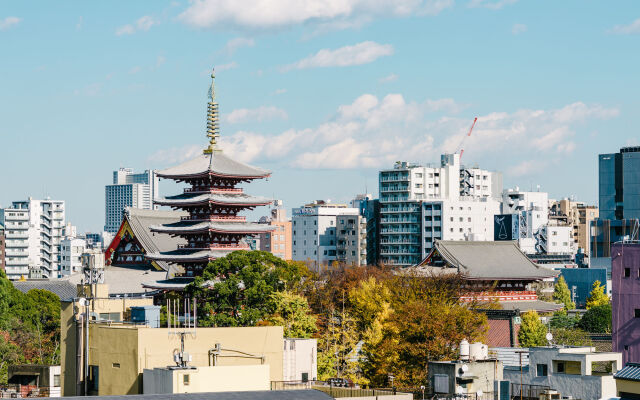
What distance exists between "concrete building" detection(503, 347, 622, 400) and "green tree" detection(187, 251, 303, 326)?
1349 inches

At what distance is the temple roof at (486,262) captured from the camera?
119 m

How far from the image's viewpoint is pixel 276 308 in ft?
269

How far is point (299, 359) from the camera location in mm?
51594

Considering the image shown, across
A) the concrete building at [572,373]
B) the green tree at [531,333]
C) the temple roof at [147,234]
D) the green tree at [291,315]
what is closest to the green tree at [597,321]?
the green tree at [531,333]

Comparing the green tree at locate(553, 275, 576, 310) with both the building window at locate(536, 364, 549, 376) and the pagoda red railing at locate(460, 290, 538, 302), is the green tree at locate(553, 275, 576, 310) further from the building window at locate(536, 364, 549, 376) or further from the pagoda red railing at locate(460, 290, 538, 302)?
the building window at locate(536, 364, 549, 376)

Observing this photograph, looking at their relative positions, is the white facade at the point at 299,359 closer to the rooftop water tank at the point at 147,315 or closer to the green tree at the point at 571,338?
the rooftop water tank at the point at 147,315

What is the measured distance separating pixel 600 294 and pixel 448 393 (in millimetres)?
112034

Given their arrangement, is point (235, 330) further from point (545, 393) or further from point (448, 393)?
point (545, 393)

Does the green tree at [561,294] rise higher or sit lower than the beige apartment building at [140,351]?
lower

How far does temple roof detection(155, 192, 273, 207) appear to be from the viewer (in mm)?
106625

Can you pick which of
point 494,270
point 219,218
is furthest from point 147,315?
point 494,270

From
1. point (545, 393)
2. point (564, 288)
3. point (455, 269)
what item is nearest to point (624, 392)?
point (545, 393)

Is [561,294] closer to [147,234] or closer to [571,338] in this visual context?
[147,234]

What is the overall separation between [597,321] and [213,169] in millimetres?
41023
